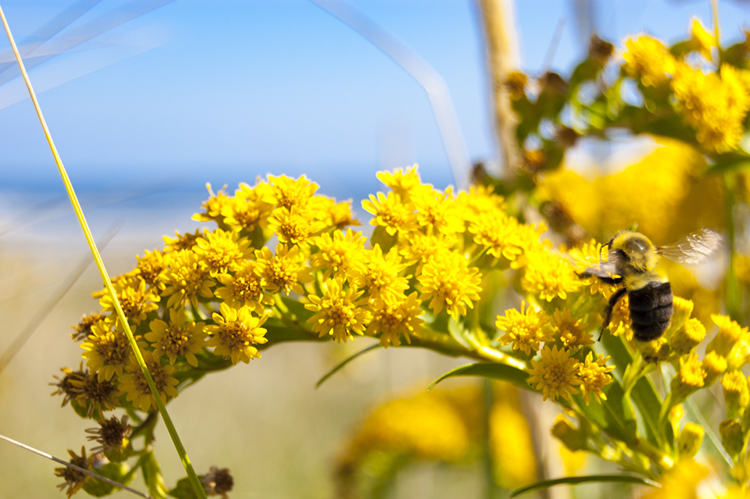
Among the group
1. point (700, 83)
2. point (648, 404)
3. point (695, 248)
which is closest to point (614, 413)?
point (648, 404)

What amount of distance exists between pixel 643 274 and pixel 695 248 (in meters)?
0.19

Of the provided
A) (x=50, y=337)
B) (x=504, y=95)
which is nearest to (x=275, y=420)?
(x=50, y=337)

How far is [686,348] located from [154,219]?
165 centimetres

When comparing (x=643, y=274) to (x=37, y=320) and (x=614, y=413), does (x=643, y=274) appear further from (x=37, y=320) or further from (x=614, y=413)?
(x=37, y=320)

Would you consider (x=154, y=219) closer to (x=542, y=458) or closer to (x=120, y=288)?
(x=120, y=288)

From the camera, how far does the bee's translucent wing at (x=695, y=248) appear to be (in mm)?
840

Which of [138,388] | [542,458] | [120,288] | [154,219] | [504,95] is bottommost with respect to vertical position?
[542,458]

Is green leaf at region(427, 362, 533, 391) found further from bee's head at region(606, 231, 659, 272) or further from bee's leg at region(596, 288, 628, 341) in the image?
bee's head at region(606, 231, 659, 272)

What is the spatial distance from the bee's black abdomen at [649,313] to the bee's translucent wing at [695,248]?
0.70 ft

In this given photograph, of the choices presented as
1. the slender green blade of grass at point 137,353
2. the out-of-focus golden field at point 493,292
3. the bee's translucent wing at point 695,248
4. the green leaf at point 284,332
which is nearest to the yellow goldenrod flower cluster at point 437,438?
the out-of-focus golden field at point 493,292

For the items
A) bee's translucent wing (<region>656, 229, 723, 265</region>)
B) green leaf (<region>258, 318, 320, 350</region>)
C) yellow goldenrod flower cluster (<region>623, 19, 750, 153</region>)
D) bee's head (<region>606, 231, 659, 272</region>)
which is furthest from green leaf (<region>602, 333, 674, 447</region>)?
yellow goldenrod flower cluster (<region>623, 19, 750, 153</region>)

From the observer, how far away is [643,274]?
73 cm

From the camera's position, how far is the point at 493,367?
2.04 feet

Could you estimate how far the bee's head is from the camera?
0.76 metres
